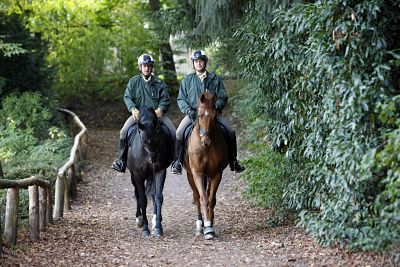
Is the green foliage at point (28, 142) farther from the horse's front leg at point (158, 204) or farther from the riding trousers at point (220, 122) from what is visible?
the riding trousers at point (220, 122)

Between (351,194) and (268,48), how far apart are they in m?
3.03

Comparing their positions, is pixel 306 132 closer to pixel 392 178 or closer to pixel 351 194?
pixel 351 194

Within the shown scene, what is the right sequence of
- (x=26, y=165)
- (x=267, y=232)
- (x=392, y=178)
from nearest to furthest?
1. (x=392, y=178)
2. (x=267, y=232)
3. (x=26, y=165)

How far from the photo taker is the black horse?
10523 mm

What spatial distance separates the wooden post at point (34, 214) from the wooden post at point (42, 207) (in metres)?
0.61

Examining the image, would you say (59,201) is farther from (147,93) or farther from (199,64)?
(199,64)

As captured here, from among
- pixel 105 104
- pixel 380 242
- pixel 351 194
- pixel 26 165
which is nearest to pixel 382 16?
pixel 351 194

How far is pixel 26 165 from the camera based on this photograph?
592 inches

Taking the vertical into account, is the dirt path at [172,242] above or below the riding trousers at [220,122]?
below

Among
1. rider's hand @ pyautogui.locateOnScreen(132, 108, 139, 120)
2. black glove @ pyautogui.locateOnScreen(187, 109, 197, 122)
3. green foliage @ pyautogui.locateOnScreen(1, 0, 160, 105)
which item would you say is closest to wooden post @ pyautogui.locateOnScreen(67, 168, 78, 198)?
rider's hand @ pyautogui.locateOnScreen(132, 108, 139, 120)

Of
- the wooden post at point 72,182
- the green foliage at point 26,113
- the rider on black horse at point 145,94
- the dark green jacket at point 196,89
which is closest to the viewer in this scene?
the dark green jacket at point 196,89

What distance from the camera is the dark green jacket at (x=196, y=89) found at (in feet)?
35.9

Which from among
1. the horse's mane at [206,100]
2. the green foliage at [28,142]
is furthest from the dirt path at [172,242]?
the horse's mane at [206,100]

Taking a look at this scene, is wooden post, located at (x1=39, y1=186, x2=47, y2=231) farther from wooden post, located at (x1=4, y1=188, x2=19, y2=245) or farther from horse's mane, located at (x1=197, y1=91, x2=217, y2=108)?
horse's mane, located at (x1=197, y1=91, x2=217, y2=108)
